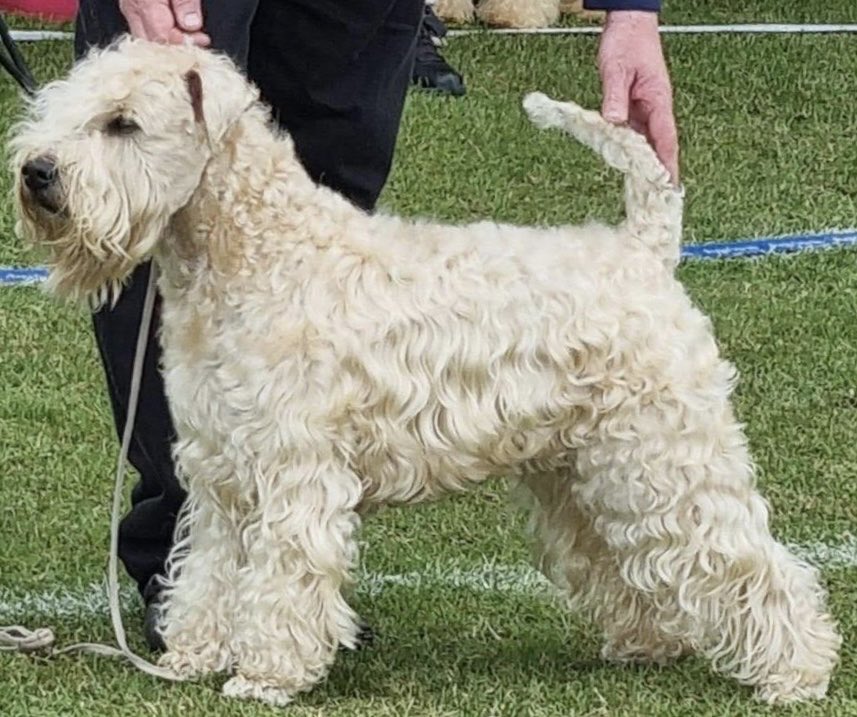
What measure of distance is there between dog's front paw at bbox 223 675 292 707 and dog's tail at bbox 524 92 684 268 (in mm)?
1158

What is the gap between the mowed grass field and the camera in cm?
414

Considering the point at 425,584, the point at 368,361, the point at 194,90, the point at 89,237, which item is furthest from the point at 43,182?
the point at 425,584

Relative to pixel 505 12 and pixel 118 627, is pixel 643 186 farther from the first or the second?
pixel 505 12

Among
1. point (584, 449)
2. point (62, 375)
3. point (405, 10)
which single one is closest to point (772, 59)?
point (62, 375)

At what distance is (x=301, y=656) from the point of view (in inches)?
155

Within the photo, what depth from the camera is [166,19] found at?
3875 millimetres

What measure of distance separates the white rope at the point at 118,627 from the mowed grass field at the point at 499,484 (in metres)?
0.05

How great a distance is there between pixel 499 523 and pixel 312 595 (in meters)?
1.40

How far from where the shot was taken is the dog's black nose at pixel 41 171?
364cm

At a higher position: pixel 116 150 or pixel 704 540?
pixel 116 150

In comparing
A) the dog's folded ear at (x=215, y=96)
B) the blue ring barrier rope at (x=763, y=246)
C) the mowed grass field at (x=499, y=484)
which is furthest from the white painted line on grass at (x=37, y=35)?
the dog's folded ear at (x=215, y=96)

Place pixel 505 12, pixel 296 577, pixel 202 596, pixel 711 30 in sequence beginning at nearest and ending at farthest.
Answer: pixel 296 577 < pixel 202 596 < pixel 505 12 < pixel 711 30

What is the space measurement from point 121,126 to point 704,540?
139 centimetres

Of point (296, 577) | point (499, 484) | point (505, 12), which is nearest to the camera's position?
point (296, 577)
